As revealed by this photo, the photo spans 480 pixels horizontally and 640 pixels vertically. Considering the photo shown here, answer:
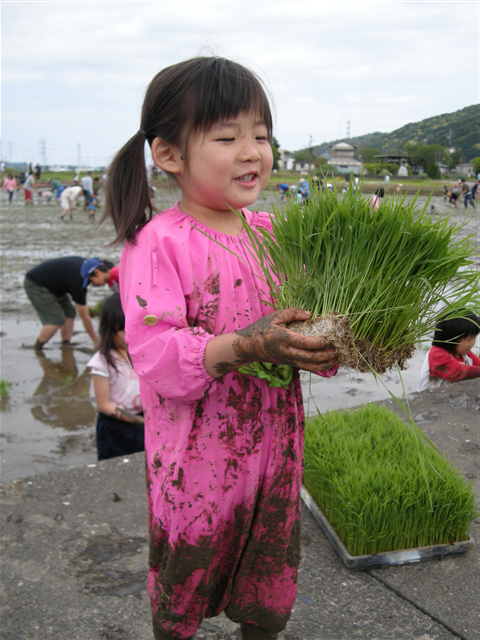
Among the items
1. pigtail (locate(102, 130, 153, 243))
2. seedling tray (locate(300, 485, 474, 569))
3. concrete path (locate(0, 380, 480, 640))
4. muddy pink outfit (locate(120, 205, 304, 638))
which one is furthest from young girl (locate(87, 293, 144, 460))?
muddy pink outfit (locate(120, 205, 304, 638))

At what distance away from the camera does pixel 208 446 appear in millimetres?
1646

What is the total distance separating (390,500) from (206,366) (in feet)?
4.67

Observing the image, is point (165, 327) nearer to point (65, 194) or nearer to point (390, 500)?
point (390, 500)

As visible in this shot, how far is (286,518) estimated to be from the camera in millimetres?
1748

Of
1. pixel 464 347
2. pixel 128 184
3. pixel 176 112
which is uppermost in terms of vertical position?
pixel 176 112

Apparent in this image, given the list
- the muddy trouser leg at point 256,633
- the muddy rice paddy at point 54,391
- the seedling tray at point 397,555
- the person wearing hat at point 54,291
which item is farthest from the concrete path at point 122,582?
the person wearing hat at point 54,291

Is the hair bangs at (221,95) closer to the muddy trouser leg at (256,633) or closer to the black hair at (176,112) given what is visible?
the black hair at (176,112)

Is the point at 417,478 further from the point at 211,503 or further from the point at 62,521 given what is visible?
the point at 62,521

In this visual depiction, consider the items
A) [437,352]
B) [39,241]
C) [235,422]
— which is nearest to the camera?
[235,422]

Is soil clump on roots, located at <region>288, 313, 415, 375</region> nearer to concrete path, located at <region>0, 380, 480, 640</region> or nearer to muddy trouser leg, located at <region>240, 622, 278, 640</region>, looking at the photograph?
muddy trouser leg, located at <region>240, 622, 278, 640</region>

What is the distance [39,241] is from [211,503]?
1617 centimetres

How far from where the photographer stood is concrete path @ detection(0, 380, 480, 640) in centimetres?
221

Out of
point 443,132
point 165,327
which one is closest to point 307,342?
point 165,327

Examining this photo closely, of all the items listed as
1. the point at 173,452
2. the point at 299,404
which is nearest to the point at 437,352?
the point at 299,404
